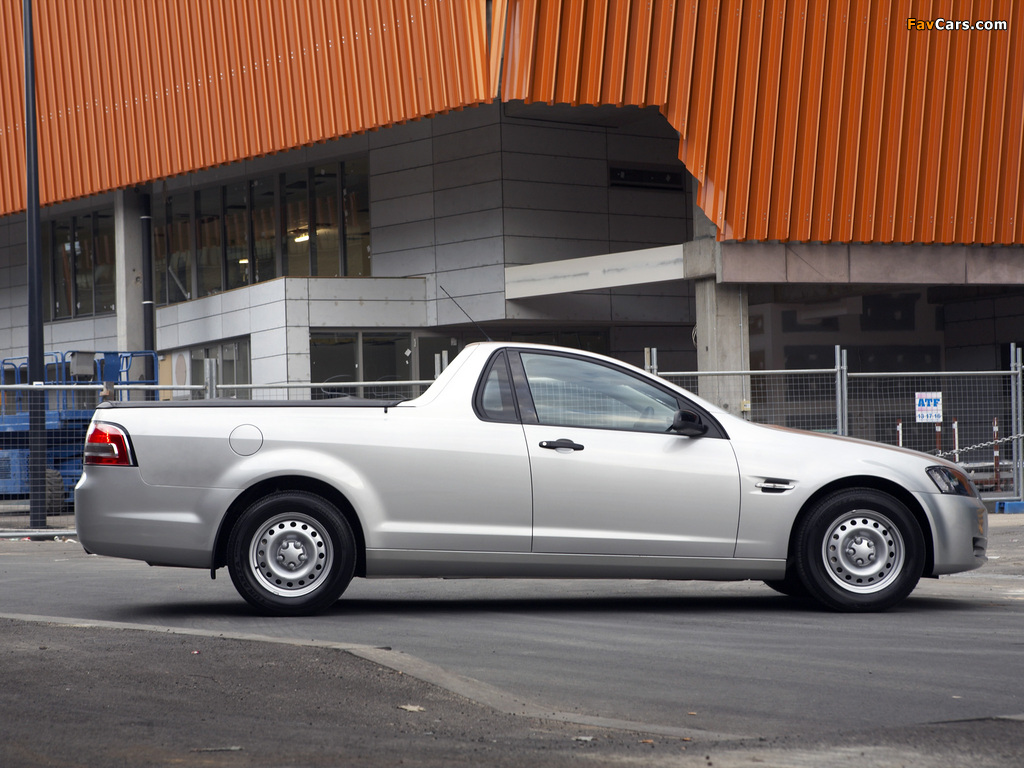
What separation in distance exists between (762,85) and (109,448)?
1688 centimetres

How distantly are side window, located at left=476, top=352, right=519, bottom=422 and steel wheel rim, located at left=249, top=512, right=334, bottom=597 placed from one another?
1215 mm

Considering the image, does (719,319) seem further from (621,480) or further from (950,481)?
(621,480)

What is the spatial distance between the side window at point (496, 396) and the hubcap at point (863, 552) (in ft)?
6.92

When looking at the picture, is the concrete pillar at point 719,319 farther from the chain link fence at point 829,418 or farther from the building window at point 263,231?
the building window at point 263,231

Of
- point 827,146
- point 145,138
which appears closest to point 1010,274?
point 827,146

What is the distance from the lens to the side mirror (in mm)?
8305

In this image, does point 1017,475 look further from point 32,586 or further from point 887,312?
point 887,312

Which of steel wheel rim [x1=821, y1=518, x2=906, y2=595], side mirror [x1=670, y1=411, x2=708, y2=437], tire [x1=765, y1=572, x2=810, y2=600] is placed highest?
side mirror [x1=670, y1=411, x2=708, y2=437]

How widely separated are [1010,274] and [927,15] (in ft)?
16.4

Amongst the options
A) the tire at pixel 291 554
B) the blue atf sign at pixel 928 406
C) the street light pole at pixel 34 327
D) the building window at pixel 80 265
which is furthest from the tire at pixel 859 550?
the building window at pixel 80 265

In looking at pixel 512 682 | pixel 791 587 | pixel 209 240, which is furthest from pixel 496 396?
pixel 209 240

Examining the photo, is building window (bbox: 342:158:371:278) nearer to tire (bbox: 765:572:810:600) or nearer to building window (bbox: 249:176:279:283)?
building window (bbox: 249:176:279:283)

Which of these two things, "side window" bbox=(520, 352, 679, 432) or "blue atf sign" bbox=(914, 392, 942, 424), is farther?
"blue atf sign" bbox=(914, 392, 942, 424)

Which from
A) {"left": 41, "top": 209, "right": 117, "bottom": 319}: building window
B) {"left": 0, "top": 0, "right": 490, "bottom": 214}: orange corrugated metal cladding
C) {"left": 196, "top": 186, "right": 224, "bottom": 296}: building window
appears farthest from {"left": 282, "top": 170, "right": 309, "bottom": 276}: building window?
{"left": 41, "top": 209, "right": 117, "bottom": 319}: building window
